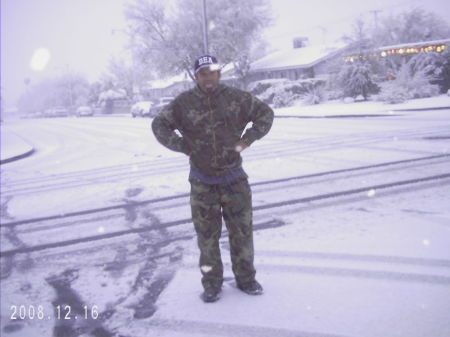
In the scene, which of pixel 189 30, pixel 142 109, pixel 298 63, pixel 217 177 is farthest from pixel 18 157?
pixel 298 63

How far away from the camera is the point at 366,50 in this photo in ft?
102

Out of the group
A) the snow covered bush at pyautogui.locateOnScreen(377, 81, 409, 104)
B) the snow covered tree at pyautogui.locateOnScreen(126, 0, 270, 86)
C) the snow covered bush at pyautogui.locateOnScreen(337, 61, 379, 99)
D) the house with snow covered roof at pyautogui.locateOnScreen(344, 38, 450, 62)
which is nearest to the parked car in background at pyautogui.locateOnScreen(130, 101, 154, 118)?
the snow covered tree at pyautogui.locateOnScreen(126, 0, 270, 86)

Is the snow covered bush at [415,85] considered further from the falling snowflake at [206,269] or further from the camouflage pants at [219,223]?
the falling snowflake at [206,269]

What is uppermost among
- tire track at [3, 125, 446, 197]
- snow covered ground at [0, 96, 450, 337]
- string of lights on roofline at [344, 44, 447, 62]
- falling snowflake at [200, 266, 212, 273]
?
string of lights on roofline at [344, 44, 447, 62]

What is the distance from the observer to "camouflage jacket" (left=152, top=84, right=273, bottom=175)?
3.27 meters

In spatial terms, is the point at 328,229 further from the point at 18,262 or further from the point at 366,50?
the point at 366,50

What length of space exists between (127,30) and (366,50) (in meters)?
27.5

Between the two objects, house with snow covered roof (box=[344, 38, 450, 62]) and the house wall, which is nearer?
house with snow covered roof (box=[344, 38, 450, 62])

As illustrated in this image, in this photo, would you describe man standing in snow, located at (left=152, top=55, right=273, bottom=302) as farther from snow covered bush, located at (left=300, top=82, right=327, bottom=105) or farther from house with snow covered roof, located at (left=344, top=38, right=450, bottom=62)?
snow covered bush, located at (left=300, top=82, right=327, bottom=105)

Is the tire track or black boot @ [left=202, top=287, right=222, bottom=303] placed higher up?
black boot @ [left=202, top=287, right=222, bottom=303]

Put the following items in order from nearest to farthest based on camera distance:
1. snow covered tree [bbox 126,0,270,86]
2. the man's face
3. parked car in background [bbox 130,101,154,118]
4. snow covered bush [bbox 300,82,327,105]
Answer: the man's face, snow covered bush [bbox 300,82,327,105], parked car in background [bbox 130,101,154,118], snow covered tree [bbox 126,0,270,86]

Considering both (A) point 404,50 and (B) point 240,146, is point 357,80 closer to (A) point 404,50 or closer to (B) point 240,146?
(A) point 404,50

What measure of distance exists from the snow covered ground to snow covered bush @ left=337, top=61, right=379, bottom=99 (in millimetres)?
21606

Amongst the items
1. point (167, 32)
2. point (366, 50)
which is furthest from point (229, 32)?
point (366, 50)
